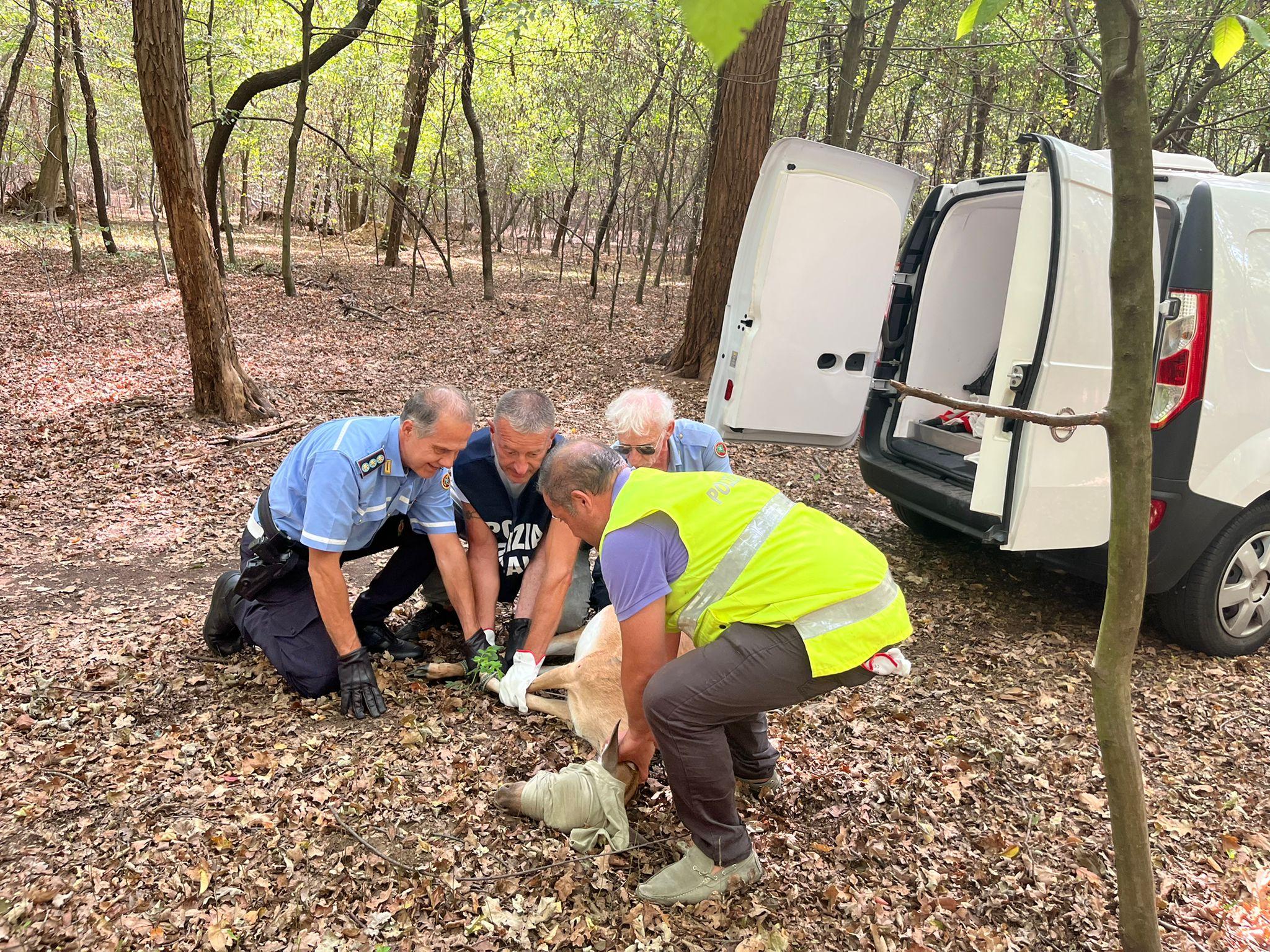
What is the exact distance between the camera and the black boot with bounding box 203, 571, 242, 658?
3375 millimetres

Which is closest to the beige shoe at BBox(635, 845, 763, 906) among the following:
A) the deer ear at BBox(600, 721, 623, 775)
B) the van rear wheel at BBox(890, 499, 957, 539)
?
the deer ear at BBox(600, 721, 623, 775)

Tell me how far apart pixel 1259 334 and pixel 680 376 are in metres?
5.61

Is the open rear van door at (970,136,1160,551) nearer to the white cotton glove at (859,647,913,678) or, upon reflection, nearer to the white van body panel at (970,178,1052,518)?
the white van body panel at (970,178,1052,518)

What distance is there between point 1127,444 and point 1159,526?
2273 mm

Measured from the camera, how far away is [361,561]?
4703 millimetres

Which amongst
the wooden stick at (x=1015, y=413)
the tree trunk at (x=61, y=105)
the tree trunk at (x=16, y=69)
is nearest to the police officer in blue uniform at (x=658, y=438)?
the wooden stick at (x=1015, y=413)

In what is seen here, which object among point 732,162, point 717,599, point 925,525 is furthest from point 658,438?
point 732,162

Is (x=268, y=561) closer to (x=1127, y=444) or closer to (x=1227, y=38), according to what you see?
(x=1127, y=444)

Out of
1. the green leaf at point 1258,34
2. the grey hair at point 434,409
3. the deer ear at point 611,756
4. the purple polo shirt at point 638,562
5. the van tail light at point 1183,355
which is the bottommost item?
the deer ear at point 611,756

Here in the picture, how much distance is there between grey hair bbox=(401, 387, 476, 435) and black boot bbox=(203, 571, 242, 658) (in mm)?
1026

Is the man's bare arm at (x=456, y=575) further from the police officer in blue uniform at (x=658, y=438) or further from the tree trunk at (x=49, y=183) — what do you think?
the tree trunk at (x=49, y=183)

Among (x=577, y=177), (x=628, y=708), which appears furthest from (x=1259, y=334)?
(x=577, y=177)

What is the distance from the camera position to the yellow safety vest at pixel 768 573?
217cm

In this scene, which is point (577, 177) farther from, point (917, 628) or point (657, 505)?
point (657, 505)
